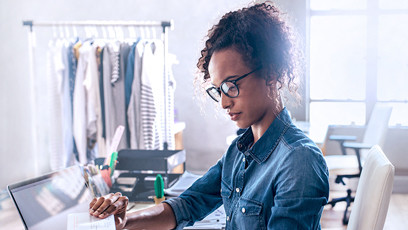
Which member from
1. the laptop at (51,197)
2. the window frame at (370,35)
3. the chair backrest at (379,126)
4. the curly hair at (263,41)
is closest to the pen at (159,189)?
the laptop at (51,197)

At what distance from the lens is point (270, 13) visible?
0.98m

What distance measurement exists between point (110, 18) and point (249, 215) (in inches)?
149

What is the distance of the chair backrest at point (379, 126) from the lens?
10.2 ft

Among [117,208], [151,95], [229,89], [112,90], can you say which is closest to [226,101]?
[229,89]

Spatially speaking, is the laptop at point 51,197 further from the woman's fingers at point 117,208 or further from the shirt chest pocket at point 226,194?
the shirt chest pocket at point 226,194

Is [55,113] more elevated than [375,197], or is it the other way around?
[55,113]

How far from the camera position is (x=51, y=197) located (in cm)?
122

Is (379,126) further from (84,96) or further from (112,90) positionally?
(84,96)

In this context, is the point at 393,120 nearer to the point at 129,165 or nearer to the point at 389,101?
the point at 389,101

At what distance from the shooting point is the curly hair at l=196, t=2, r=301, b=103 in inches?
36.6

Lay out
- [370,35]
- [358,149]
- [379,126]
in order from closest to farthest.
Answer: [358,149] < [379,126] < [370,35]

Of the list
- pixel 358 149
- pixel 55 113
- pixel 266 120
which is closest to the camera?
pixel 266 120

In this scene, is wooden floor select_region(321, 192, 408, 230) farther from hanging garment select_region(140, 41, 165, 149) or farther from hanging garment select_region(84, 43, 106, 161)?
hanging garment select_region(84, 43, 106, 161)

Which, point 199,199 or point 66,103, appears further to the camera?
point 66,103
